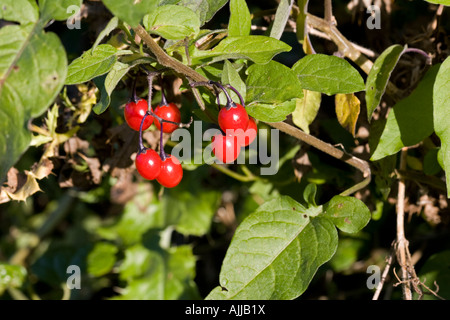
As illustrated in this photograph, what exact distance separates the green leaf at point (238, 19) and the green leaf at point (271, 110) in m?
0.15

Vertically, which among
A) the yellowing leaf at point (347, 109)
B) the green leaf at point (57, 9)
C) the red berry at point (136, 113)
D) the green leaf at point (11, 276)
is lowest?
the green leaf at point (11, 276)

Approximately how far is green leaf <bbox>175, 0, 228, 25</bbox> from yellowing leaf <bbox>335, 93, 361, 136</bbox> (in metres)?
0.37

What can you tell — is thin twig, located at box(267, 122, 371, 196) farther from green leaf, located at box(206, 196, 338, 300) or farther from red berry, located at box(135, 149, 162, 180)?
red berry, located at box(135, 149, 162, 180)

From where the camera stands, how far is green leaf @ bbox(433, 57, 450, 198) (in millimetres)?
933

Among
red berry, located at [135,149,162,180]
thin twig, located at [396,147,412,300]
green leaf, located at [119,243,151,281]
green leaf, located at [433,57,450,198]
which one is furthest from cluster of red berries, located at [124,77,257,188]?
green leaf, located at [119,243,151,281]

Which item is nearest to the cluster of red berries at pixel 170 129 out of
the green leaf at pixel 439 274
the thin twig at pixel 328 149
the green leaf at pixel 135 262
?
the thin twig at pixel 328 149

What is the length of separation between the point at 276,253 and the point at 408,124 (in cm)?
40

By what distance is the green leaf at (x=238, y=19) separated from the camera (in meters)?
1.00

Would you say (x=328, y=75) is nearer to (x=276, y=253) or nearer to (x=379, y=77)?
(x=379, y=77)

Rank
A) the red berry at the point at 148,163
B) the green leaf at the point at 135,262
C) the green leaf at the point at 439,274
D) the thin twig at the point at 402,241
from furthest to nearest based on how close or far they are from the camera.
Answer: the green leaf at the point at 135,262, the green leaf at the point at 439,274, the thin twig at the point at 402,241, the red berry at the point at 148,163

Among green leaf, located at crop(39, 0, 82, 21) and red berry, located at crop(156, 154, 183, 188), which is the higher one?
green leaf, located at crop(39, 0, 82, 21)

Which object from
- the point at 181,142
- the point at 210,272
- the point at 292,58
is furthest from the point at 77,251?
the point at 292,58

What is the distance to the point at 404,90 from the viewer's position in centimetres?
128

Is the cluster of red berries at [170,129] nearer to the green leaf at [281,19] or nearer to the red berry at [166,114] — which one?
the red berry at [166,114]
